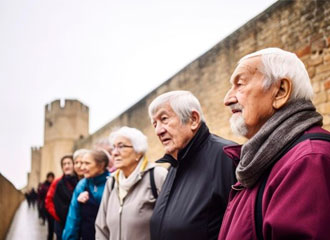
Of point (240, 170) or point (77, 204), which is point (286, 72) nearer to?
point (240, 170)

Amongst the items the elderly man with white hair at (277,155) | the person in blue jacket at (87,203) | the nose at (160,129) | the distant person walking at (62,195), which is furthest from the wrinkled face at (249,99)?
the distant person walking at (62,195)

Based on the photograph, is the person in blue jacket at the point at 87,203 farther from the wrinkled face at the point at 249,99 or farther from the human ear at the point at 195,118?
the wrinkled face at the point at 249,99

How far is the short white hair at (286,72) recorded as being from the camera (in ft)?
3.72

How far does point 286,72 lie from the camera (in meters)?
1.16

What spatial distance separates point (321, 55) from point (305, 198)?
476cm

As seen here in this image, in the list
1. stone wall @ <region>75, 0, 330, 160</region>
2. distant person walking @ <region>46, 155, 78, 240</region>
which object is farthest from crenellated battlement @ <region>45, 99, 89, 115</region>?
distant person walking @ <region>46, 155, 78, 240</region>

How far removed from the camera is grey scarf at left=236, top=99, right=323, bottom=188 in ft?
3.42

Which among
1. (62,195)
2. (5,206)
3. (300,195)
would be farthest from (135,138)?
(5,206)

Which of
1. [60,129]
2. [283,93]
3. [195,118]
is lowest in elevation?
[283,93]

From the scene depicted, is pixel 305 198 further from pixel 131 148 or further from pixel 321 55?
pixel 321 55

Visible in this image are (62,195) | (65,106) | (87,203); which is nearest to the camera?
(87,203)

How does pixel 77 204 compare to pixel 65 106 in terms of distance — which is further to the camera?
pixel 65 106

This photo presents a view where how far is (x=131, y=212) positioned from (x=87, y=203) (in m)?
1.01

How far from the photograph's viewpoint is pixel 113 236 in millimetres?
2365
